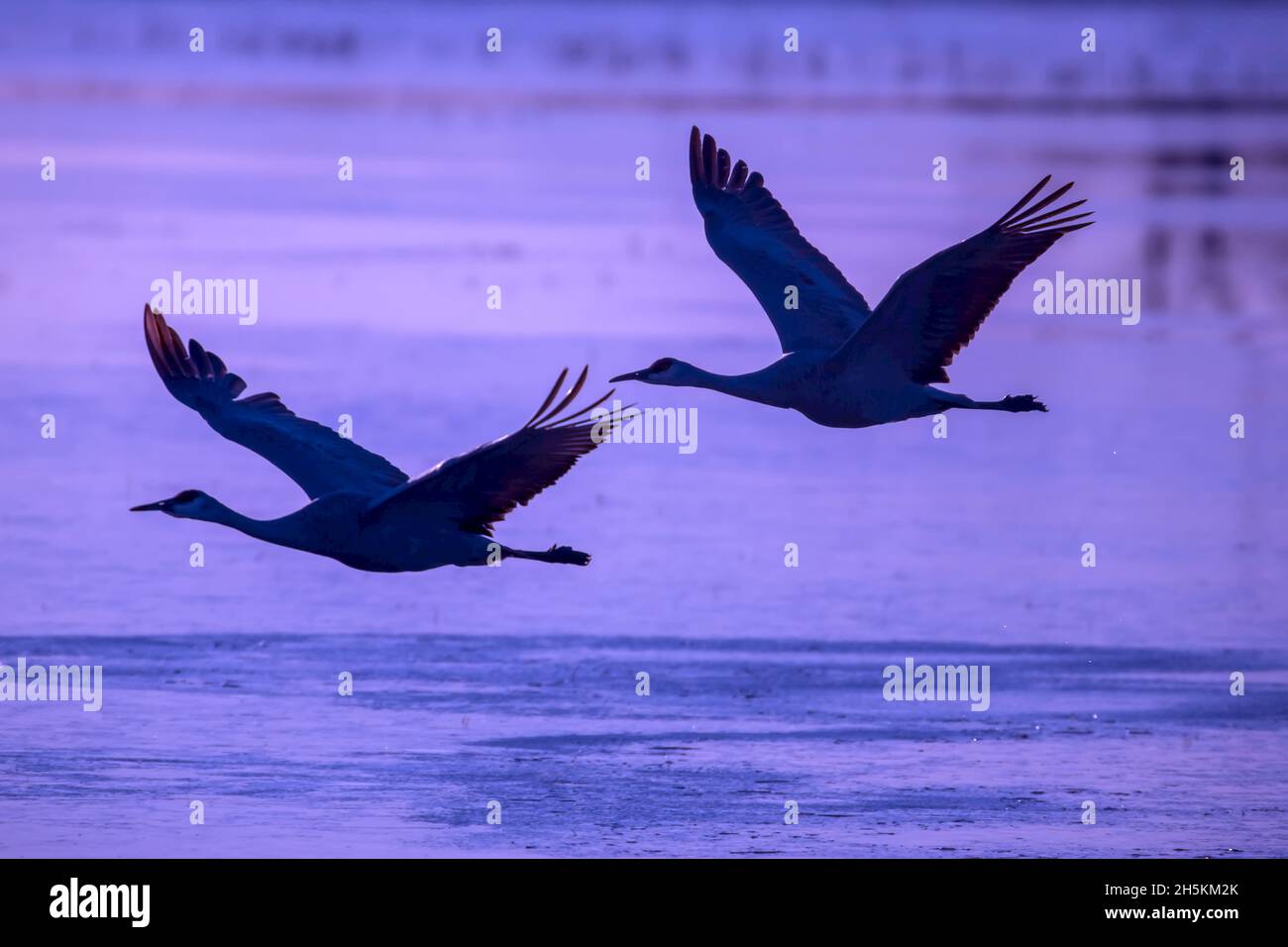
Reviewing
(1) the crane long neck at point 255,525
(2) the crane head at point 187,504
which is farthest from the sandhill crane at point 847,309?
(2) the crane head at point 187,504

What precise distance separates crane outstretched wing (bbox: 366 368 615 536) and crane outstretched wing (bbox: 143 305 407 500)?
2.17ft

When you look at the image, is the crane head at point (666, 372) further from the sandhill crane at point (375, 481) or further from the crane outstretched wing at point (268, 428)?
the crane outstretched wing at point (268, 428)

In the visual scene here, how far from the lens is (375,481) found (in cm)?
1630

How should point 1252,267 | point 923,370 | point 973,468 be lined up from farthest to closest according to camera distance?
point 1252,267, point 973,468, point 923,370

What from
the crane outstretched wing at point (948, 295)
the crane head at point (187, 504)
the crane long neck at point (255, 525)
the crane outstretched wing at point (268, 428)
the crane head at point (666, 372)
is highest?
the crane outstretched wing at point (948, 295)

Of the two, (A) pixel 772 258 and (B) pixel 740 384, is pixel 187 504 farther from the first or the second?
(A) pixel 772 258

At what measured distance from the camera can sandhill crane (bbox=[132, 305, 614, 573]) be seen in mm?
14452

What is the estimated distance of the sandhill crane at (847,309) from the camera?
15797 mm

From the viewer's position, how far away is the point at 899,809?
15953 mm

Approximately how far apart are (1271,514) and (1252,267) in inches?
361

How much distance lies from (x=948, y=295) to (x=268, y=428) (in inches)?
161
